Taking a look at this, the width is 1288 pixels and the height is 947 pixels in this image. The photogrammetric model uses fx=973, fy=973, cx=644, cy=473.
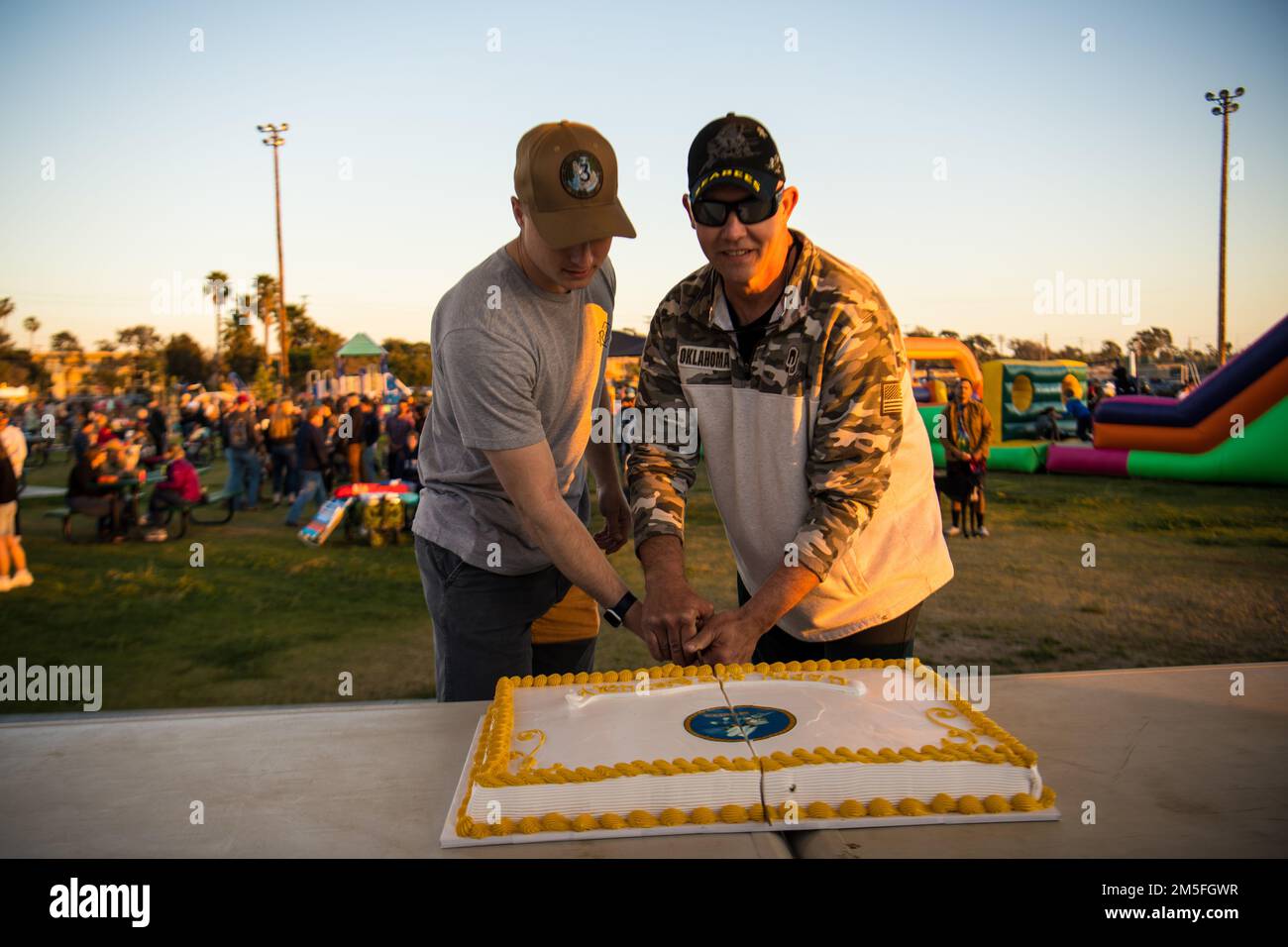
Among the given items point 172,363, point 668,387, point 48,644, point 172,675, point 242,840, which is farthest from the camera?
point 172,363

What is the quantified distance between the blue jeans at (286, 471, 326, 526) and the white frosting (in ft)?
39.9

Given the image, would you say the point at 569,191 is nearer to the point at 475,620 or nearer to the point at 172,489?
the point at 475,620

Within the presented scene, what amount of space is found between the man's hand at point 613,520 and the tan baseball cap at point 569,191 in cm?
96

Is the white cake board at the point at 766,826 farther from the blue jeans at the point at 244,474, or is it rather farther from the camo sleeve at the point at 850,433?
the blue jeans at the point at 244,474

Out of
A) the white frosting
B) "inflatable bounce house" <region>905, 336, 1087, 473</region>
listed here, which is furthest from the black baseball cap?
"inflatable bounce house" <region>905, 336, 1087, 473</region>

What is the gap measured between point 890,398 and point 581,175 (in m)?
0.76

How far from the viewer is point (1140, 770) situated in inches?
61.2

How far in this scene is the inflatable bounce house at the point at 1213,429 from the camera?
1345cm

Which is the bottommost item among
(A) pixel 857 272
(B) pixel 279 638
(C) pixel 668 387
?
(B) pixel 279 638

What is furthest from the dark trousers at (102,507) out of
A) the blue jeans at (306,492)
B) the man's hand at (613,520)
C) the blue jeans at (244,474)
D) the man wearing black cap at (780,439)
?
the man wearing black cap at (780,439)
